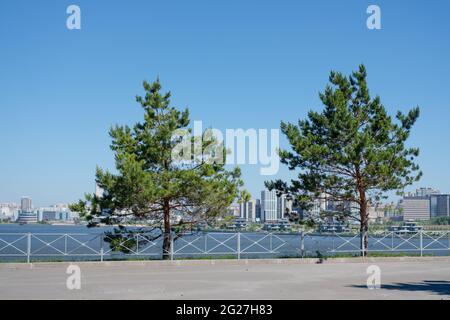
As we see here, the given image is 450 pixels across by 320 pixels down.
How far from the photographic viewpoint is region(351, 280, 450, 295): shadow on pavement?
11969 mm

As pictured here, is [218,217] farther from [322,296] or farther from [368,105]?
[322,296]

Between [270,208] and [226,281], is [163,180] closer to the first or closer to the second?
[226,281]

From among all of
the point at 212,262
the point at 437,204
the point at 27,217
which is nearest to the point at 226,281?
the point at 212,262

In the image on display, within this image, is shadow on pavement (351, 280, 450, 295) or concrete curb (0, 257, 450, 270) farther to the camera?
concrete curb (0, 257, 450, 270)

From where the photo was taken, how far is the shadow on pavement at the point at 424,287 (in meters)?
12.0

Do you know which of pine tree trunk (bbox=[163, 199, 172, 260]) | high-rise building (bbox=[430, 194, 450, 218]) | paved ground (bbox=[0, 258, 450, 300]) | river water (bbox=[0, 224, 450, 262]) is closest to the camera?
paved ground (bbox=[0, 258, 450, 300])

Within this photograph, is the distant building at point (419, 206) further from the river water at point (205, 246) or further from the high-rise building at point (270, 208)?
the river water at point (205, 246)

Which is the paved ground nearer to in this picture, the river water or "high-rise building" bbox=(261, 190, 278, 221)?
the river water

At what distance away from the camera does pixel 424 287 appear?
12.5 meters

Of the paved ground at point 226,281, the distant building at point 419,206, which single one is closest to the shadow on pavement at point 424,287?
the paved ground at point 226,281

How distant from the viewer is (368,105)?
22922 millimetres

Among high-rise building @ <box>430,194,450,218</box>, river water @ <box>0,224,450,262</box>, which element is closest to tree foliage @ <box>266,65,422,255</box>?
river water @ <box>0,224,450,262</box>

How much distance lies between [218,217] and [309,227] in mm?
4714
